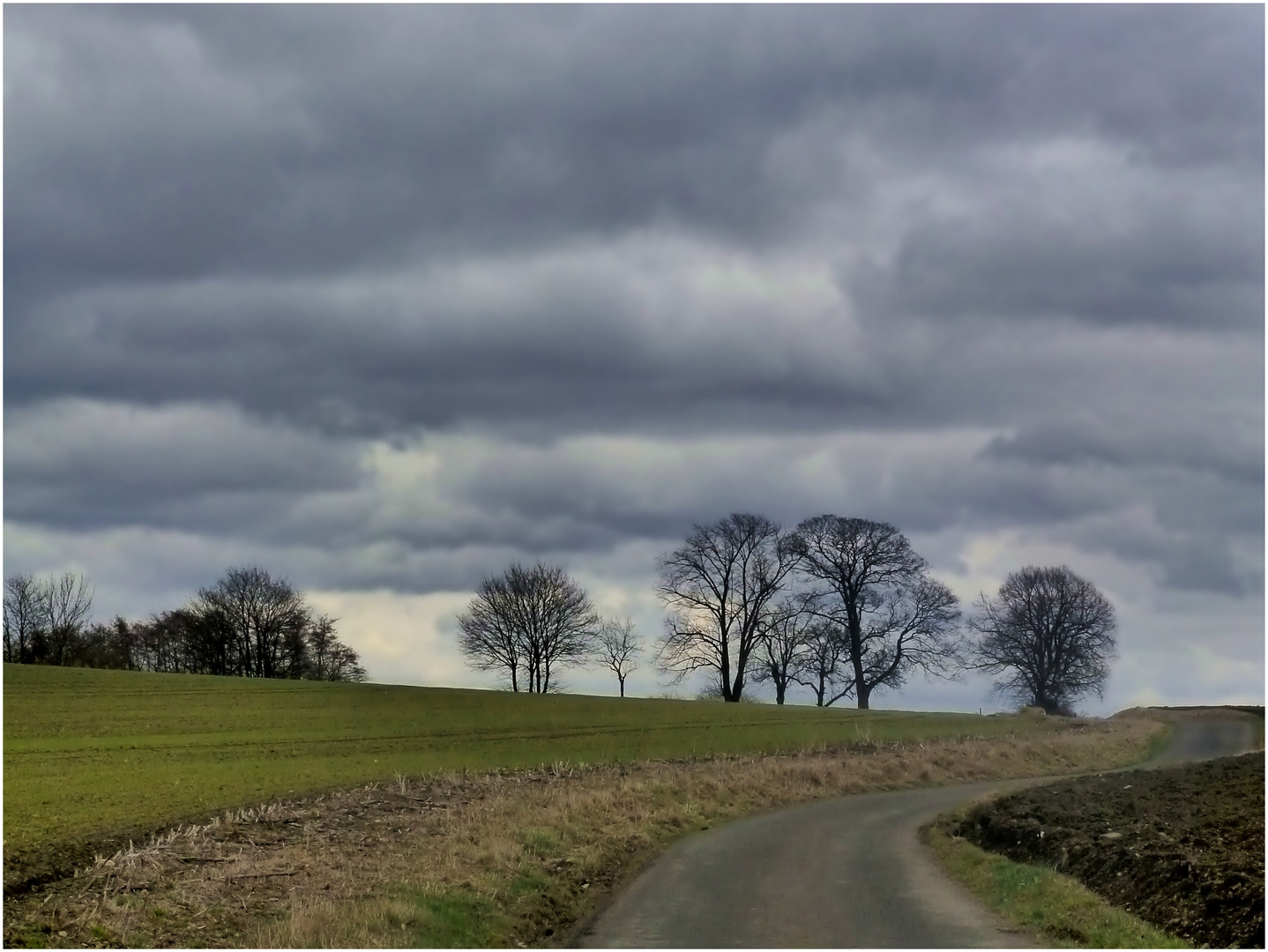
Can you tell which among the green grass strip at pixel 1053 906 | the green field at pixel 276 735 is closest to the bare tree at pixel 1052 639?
the green field at pixel 276 735

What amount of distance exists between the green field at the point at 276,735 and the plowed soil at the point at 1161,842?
53.8ft

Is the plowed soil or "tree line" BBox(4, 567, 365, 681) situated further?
"tree line" BBox(4, 567, 365, 681)

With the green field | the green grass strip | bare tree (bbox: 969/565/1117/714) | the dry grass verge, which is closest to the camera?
the green grass strip

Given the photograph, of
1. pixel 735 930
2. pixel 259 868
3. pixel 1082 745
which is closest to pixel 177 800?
pixel 259 868

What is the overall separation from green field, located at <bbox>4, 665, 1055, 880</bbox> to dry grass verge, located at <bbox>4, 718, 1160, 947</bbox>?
272 centimetres

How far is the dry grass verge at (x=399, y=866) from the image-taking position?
14391 millimetres

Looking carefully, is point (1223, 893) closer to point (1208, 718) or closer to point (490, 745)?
point (490, 745)

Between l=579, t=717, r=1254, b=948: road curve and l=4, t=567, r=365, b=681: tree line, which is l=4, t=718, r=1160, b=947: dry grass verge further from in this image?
l=4, t=567, r=365, b=681: tree line

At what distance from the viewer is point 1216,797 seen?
2369 centimetres

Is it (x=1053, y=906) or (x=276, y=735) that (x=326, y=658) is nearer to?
(x=276, y=735)

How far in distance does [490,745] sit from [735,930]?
32878 millimetres

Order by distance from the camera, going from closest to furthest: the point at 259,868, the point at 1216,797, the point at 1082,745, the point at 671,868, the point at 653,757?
1. the point at 259,868
2. the point at 671,868
3. the point at 1216,797
4. the point at 653,757
5. the point at 1082,745

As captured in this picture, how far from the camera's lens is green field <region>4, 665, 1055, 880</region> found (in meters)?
27.0

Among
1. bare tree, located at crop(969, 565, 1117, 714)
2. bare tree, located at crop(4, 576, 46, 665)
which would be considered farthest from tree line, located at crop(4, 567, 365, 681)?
bare tree, located at crop(969, 565, 1117, 714)
